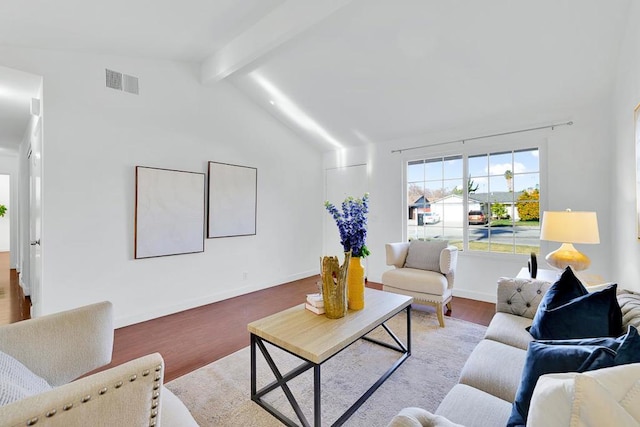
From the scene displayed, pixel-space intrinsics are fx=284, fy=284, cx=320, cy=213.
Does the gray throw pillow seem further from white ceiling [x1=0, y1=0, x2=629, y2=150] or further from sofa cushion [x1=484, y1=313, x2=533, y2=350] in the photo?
white ceiling [x1=0, y1=0, x2=629, y2=150]

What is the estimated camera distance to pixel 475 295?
3844 millimetres

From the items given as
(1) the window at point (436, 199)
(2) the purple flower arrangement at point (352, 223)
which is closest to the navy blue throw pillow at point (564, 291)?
(2) the purple flower arrangement at point (352, 223)

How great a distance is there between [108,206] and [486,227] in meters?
4.55

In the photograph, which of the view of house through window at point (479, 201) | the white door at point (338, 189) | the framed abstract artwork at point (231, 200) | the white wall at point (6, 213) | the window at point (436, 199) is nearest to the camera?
the view of house through window at point (479, 201)

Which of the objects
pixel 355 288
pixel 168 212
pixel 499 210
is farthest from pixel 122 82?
pixel 499 210

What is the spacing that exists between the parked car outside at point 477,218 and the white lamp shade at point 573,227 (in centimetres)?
151

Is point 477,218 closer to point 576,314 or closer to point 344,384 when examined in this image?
point 576,314

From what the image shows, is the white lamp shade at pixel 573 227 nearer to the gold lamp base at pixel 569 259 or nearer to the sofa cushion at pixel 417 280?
the gold lamp base at pixel 569 259

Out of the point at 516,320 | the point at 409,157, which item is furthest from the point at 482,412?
the point at 409,157

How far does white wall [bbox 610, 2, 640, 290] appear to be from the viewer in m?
2.06

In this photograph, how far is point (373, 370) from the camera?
2.19 meters

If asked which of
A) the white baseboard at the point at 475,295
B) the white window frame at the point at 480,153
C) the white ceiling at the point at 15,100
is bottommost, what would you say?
the white baseboard at the point at 475,295

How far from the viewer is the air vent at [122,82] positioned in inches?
118

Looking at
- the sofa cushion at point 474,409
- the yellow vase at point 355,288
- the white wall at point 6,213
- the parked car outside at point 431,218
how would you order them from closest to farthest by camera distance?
the sofa cushion at point 474,409 → the yellow vase at point 355,288 → the parked car outside at point 431,218 → the white wall at point 6,213
